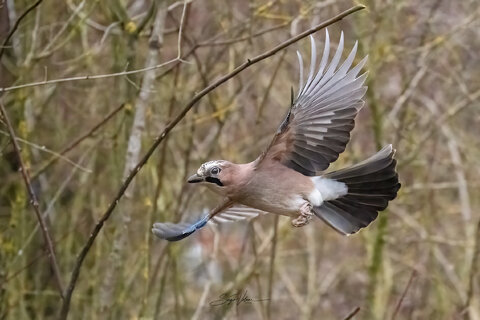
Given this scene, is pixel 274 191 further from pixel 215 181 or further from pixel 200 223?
pixel 200 223

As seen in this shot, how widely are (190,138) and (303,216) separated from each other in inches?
82.2

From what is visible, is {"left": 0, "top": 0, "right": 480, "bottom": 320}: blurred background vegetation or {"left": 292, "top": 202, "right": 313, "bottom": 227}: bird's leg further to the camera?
{"left": 0, "top": 0, "right": 480, "bottom": 320}: blurred background vegetation

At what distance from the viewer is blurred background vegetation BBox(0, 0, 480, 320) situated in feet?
14.6

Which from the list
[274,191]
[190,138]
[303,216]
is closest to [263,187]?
[274,191]

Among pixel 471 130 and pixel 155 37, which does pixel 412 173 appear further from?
pixel 155 37

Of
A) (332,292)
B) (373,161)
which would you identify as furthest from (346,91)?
(332,292)

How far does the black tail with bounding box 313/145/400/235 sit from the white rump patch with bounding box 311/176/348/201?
15 mm

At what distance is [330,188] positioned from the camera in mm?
3150

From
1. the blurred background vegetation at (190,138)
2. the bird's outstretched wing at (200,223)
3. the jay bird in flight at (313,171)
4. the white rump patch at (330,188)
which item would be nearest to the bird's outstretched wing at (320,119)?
the jay bird in flight at (313,171)

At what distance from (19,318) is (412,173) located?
3483mm

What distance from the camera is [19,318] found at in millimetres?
4855

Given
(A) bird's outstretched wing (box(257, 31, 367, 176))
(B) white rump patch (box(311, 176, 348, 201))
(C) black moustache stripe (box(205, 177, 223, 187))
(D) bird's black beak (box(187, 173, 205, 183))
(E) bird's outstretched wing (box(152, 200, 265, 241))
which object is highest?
(A) bird's outstretched wing (box(257, 31, 367, 176))

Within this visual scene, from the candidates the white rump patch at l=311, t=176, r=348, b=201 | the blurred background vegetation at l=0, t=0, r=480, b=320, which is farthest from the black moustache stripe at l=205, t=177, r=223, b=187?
the blurred background vegetation at l=0, t=0, r=480, b=320

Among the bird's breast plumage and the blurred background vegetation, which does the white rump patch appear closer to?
the bird's breast plumage
